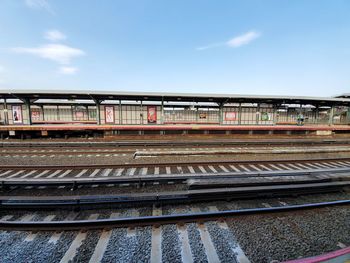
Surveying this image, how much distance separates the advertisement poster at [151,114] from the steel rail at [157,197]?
15998mm

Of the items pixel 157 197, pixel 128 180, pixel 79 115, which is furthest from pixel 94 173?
pixel 79 115

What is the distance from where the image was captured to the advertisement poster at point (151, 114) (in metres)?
20.2

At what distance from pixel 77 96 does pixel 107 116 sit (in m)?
3.78

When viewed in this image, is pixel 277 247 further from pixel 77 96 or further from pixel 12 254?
pixel 77 96

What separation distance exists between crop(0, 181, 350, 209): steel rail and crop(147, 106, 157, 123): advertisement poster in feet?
52.5

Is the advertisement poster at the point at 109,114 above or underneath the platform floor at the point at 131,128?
above

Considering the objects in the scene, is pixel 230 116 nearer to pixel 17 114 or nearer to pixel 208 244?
pixel 208 244

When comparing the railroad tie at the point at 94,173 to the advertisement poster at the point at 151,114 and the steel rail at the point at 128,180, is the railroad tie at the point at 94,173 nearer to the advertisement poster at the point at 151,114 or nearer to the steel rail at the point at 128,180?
the steel rail at the point at 128,180

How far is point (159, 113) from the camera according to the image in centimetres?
2038

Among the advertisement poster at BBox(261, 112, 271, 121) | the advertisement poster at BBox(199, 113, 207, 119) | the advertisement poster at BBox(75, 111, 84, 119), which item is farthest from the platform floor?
the advertisement poster at BBox(75, 111, 84, 119)

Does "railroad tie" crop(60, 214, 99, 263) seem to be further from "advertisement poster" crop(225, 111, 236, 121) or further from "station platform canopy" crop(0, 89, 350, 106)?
"advertisement poster" crop(225, 111, 236, 121)

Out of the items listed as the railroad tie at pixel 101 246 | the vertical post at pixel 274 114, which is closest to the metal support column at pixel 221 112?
the vertical post at pixel 274 114

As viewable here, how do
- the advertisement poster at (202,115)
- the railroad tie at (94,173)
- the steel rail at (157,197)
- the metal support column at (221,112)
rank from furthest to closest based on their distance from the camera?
the advertisement poster at (202,115), the metal support column at (221,112), the railroad tie at (94,173), the steel rail at (157,197)

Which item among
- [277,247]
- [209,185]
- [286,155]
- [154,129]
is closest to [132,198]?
[209,185]
